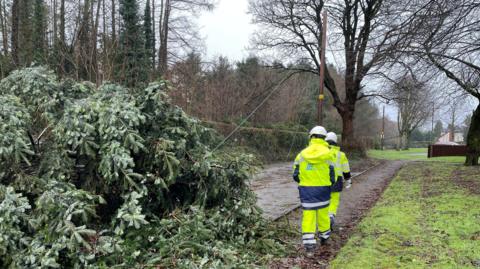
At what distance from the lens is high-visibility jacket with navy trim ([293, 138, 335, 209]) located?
4.97m

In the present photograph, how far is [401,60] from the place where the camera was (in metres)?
10.2

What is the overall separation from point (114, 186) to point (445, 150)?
1316 inches

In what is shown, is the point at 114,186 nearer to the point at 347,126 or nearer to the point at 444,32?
the point at 444,32

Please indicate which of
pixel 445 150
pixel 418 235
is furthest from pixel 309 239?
pixel 445 150

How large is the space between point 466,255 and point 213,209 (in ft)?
11.2

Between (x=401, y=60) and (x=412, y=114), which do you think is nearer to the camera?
(x=401, y=60)

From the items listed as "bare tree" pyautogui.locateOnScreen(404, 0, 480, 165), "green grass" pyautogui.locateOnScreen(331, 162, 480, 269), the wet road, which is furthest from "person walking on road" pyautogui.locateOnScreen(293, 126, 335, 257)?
"bare tree" pyautogui.locateOnScreen(404, 0, 480, 165)

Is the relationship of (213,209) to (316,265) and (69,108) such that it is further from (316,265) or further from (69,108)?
(69,108)

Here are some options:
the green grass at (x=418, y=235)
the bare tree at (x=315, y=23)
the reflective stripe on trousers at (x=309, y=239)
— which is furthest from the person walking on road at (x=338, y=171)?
the bare tree at (x=315, y=23)

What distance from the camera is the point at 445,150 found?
1240 inches

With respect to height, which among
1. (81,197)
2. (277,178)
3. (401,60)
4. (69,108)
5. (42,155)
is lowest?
(277,178)

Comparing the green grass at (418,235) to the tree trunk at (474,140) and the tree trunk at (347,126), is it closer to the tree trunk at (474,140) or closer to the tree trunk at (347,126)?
the tree trunk at (474,140)

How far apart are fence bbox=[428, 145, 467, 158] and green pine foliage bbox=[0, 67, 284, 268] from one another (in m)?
31.1

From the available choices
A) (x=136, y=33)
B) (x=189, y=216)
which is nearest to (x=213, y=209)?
(x=189, y=216)
